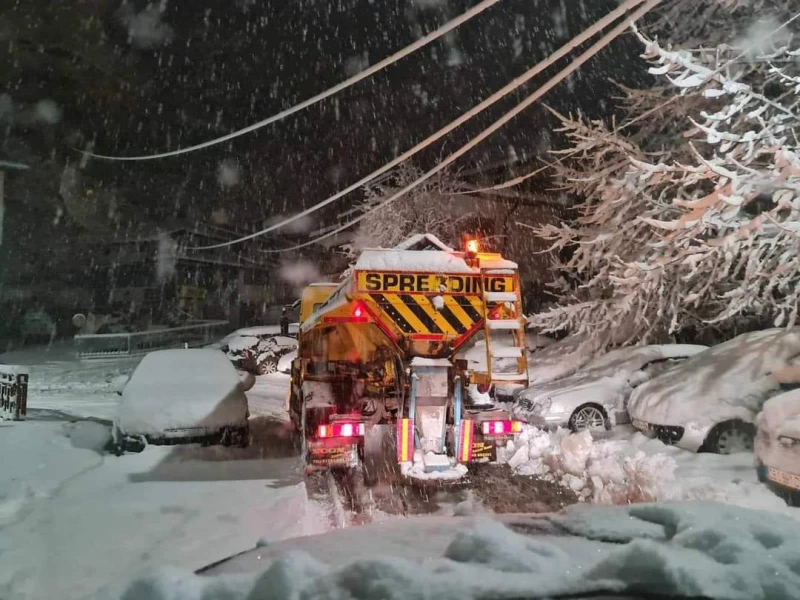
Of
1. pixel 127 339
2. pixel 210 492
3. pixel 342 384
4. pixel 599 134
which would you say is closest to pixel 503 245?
pixel 599 134

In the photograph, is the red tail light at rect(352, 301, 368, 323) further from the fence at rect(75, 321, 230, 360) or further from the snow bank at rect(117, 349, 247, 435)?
the fence at rect(75, 321, 230, 360)

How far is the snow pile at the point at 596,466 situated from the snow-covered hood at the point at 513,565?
4499mm

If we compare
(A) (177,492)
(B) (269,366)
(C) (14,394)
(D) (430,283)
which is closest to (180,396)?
(A) (177,492)

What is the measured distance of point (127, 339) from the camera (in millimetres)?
24719

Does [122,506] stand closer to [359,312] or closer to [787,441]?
[359,312]

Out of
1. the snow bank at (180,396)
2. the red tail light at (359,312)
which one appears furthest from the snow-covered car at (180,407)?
the red tail light at (359,312)

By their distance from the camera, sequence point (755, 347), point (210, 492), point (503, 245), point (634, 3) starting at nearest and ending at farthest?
point (634, 3) → point (210, 492) → point (755, 347) → point (503, 245)

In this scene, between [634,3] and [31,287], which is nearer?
[634,3]

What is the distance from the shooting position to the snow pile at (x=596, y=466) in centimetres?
708

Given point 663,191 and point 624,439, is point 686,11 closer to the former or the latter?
point 663,191

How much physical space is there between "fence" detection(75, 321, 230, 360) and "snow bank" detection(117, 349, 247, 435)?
13490 millimetres

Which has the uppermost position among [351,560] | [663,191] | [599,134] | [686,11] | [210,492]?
[686,11]

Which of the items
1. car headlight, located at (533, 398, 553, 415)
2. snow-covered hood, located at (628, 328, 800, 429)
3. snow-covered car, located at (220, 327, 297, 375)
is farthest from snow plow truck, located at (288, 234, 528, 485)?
snow-covered car, located at (220, 327, 297, 375)

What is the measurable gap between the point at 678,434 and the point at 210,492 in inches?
240
